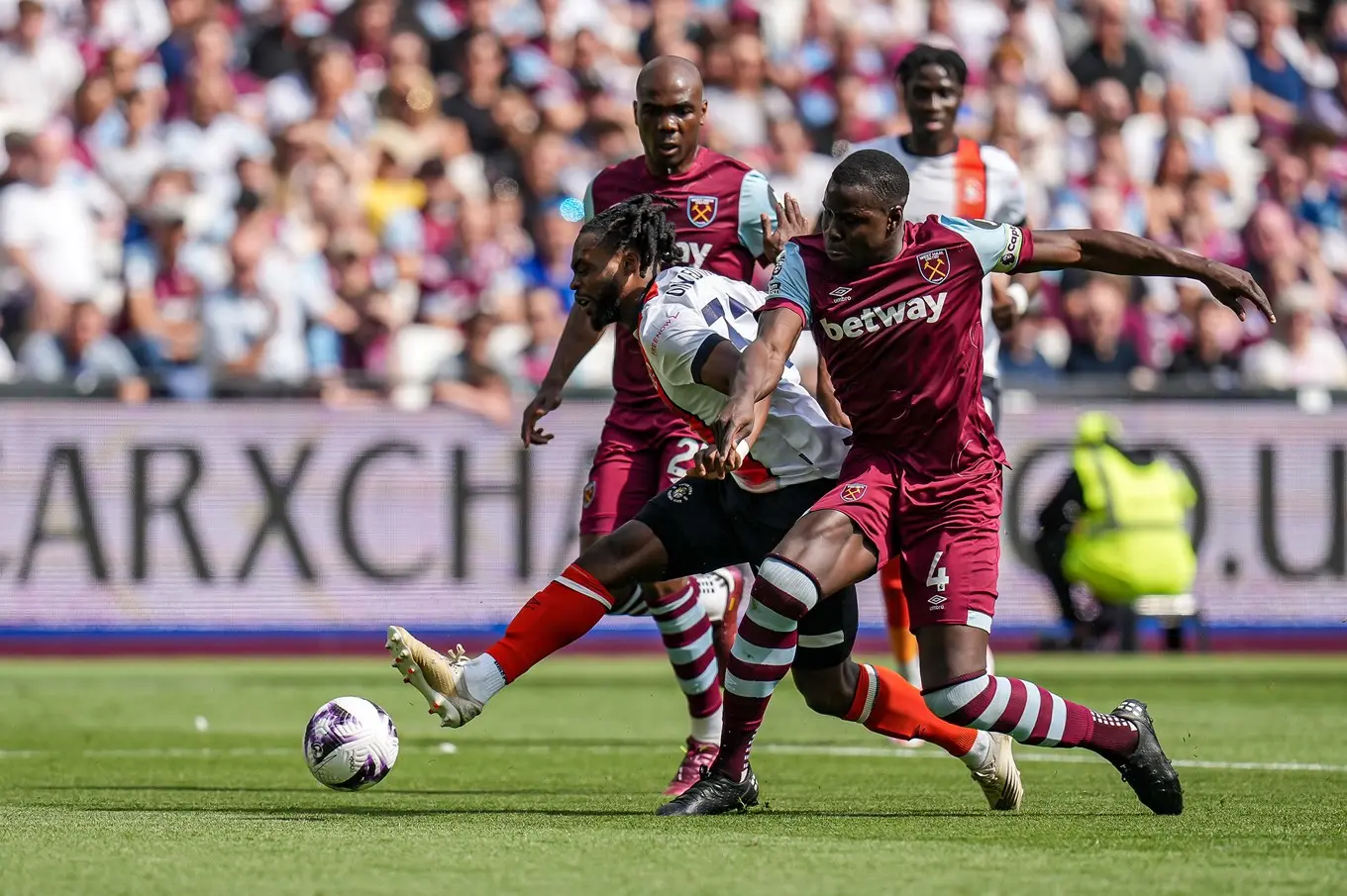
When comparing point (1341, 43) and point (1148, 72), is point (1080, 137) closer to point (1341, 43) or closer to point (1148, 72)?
point (1148, 72)

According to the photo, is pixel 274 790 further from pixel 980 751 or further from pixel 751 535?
pixel 980 751

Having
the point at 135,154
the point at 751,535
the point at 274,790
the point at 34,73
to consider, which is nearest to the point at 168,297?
the point at 135,154

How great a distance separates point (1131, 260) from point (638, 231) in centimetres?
169

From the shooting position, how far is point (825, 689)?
7.47 meters

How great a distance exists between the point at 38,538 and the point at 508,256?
423 centimetres

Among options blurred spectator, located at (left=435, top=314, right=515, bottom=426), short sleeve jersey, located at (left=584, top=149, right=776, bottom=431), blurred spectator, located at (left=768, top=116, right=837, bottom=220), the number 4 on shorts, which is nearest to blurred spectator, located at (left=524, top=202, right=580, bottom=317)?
blurred spectator, located at (left=435, top=314, right=515, bottom=426)

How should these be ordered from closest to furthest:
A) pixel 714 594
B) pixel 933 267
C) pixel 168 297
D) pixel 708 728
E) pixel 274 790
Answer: pixel 933 267 < pixel 274 790 < pixel 708 728 < pixel 714 594 < pixel 168 297

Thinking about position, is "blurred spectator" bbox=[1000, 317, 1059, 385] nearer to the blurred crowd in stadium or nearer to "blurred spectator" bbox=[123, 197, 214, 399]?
the blurred crowd in stadium

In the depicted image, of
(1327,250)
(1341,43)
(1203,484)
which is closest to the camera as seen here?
(1203,484)

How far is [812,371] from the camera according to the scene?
15055mm

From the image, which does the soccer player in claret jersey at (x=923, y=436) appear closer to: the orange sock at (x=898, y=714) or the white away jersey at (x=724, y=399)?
the white away jersey at (x=724, y=399)

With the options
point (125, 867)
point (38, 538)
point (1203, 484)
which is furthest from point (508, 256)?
point (125, 867)

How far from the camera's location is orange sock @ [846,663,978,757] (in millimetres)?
7512

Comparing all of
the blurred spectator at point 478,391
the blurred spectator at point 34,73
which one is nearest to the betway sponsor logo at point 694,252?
the blurred spectator at point 478,391
